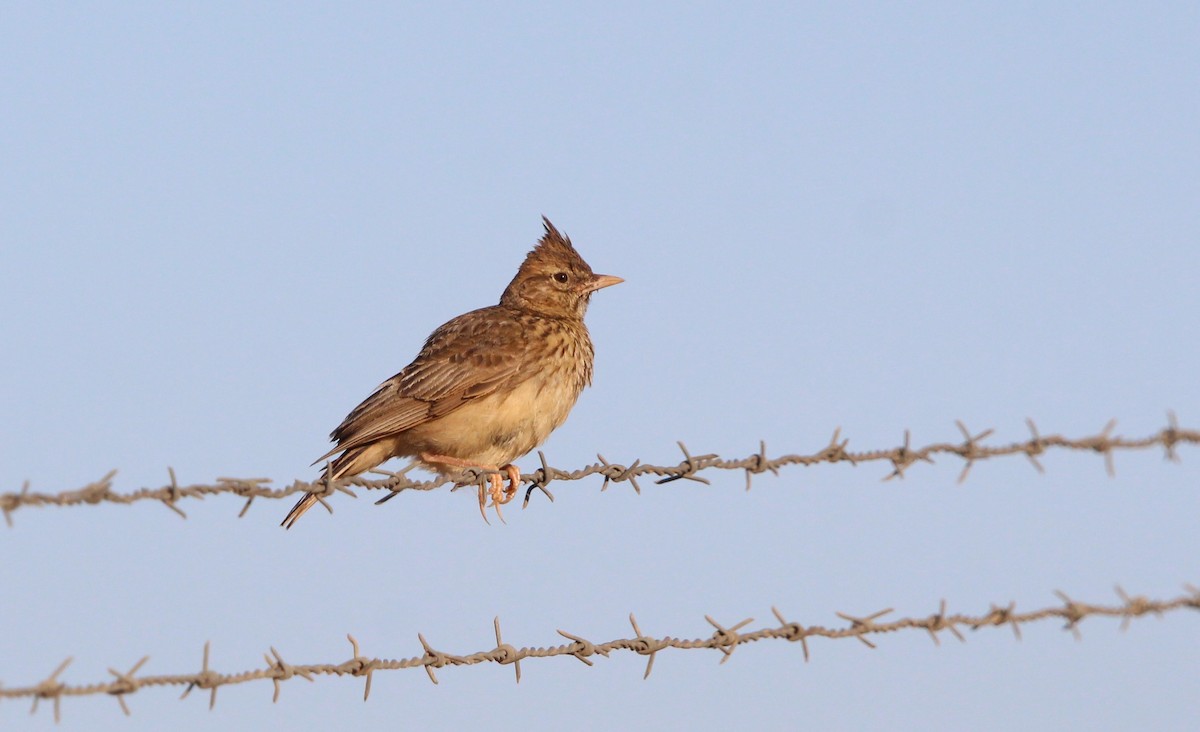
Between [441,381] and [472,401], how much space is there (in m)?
0.24

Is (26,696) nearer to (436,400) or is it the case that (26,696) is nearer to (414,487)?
(414,487)

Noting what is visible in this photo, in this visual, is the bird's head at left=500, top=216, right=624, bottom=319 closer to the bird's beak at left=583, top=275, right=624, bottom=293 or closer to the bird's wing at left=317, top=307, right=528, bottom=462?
the bird's beak at left=583, top=275, right=624, bottom=293

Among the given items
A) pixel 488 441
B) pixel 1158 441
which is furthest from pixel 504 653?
pixel 488 441

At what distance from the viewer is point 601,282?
1003 centimetres

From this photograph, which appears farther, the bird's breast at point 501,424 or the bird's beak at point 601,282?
the bird's beak at point 601,282

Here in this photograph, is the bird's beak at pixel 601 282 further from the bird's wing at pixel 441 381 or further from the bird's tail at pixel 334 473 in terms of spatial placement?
the bird's tail at pixel 334 473

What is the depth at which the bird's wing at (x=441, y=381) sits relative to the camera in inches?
337

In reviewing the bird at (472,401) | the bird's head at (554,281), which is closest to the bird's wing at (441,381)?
the bird at (472,401)

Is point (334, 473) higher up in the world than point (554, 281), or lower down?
lower down

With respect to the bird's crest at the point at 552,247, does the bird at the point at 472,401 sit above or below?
below

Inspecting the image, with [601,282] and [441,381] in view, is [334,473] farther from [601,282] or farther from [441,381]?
[601,282]

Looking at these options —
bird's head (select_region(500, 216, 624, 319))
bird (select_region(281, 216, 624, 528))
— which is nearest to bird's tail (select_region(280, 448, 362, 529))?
bird (select_region(281, 216, 624, 528))

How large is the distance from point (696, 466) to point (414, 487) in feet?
3.32

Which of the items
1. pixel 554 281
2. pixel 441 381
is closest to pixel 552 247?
pixel 554 281
